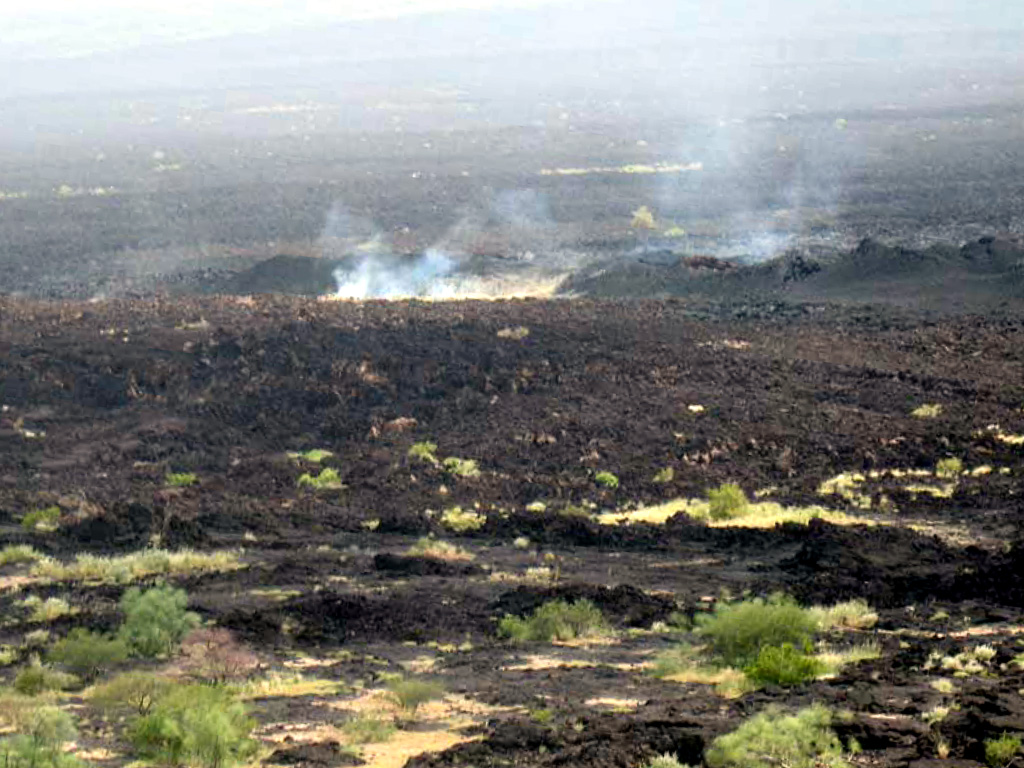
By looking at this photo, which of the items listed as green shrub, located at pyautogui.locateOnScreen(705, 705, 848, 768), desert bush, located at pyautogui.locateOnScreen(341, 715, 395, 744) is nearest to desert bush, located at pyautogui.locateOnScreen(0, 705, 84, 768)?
desert bush, located at pyautogui.locateOnScreen(341, 715, 395, 744)

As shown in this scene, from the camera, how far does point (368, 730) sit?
1352 cm

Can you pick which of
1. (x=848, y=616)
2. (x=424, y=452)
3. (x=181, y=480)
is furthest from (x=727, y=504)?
(x=181, y=480)

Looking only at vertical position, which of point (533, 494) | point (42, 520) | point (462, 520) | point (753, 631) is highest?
point (753, 631)

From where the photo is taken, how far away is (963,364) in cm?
3591

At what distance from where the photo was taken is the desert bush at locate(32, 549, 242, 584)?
22.0 metres

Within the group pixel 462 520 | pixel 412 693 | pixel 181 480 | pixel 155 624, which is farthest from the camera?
pixel 181 480

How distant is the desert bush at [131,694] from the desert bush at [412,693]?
188 centimetres

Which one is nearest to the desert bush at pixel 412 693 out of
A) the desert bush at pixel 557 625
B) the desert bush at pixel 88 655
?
the desert bush at pixel 557 625

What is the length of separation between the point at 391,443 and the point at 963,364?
1156 centimetres

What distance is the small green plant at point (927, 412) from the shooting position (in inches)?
1227

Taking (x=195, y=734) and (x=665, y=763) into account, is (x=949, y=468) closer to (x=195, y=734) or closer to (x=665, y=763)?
(x=195, y=734)

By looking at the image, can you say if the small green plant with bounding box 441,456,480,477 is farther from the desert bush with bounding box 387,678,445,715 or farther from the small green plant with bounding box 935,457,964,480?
the desert bush with bounding box 387,678,445,715

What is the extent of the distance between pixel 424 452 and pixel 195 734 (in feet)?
57.6

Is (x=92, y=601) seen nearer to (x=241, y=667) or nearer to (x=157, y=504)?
(x=241, y=667)
